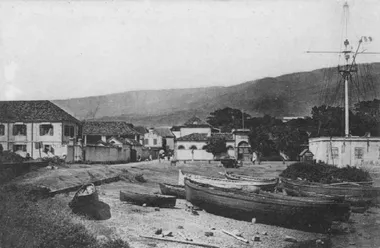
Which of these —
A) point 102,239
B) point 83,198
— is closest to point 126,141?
point 83,198

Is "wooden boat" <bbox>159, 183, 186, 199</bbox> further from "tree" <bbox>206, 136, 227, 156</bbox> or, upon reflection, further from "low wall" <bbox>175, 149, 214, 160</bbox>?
"low wall" <bbox>175, 149, 214, 160</bbox>

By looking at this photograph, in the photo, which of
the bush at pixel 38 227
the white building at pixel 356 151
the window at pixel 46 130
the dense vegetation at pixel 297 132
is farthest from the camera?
the dense vegetation at pixel 297 132

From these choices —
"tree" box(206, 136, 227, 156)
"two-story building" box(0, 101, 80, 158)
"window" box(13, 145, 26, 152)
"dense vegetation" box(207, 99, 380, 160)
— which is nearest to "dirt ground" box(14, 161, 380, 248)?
"two-story building" box(0, 101, 80, 158)

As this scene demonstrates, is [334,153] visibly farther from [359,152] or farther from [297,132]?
[297,132]

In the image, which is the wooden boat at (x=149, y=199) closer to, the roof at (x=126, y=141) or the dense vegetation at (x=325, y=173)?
the dense vegetation at (x=325, y=173)

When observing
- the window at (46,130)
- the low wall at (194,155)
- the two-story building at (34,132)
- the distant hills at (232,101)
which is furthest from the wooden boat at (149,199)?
the distant hills at (232,101)
